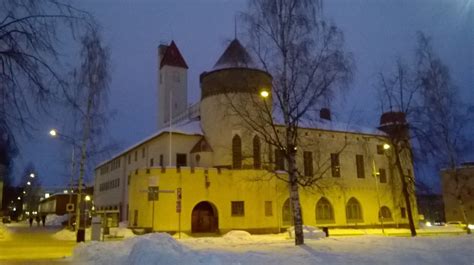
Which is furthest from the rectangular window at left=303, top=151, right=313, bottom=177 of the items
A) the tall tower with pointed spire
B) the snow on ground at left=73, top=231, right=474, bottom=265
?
the snow on ground at left=73, top=231, right=474, bottom=265

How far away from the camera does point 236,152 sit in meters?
39.0

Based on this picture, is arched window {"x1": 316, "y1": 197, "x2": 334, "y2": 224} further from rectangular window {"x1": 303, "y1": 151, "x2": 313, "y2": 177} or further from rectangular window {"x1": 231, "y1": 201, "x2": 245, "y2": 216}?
rectangular window {"x1": 231, "y1": 201, "x2": 245, "y2": 216}

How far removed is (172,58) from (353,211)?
33.6 meters

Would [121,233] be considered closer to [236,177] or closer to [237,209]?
[237,209]

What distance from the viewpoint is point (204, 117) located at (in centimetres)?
4138

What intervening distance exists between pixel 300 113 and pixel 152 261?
10165mm

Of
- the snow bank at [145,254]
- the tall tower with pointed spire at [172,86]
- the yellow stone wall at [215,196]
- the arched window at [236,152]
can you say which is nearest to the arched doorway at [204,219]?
the yellow stone wall at [215,196]

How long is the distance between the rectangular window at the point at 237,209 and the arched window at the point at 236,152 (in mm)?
3447

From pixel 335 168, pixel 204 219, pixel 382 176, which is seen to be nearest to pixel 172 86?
pixel 335 168

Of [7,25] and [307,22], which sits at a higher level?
[307,22]

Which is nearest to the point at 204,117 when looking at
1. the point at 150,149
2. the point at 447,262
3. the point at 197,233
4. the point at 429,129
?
the point at 150,149

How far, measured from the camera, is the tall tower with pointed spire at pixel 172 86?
60.7m

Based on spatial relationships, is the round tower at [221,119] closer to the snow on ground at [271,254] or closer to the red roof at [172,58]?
the snow on ground at [271,254]

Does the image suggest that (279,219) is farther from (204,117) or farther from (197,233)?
(204,117)
